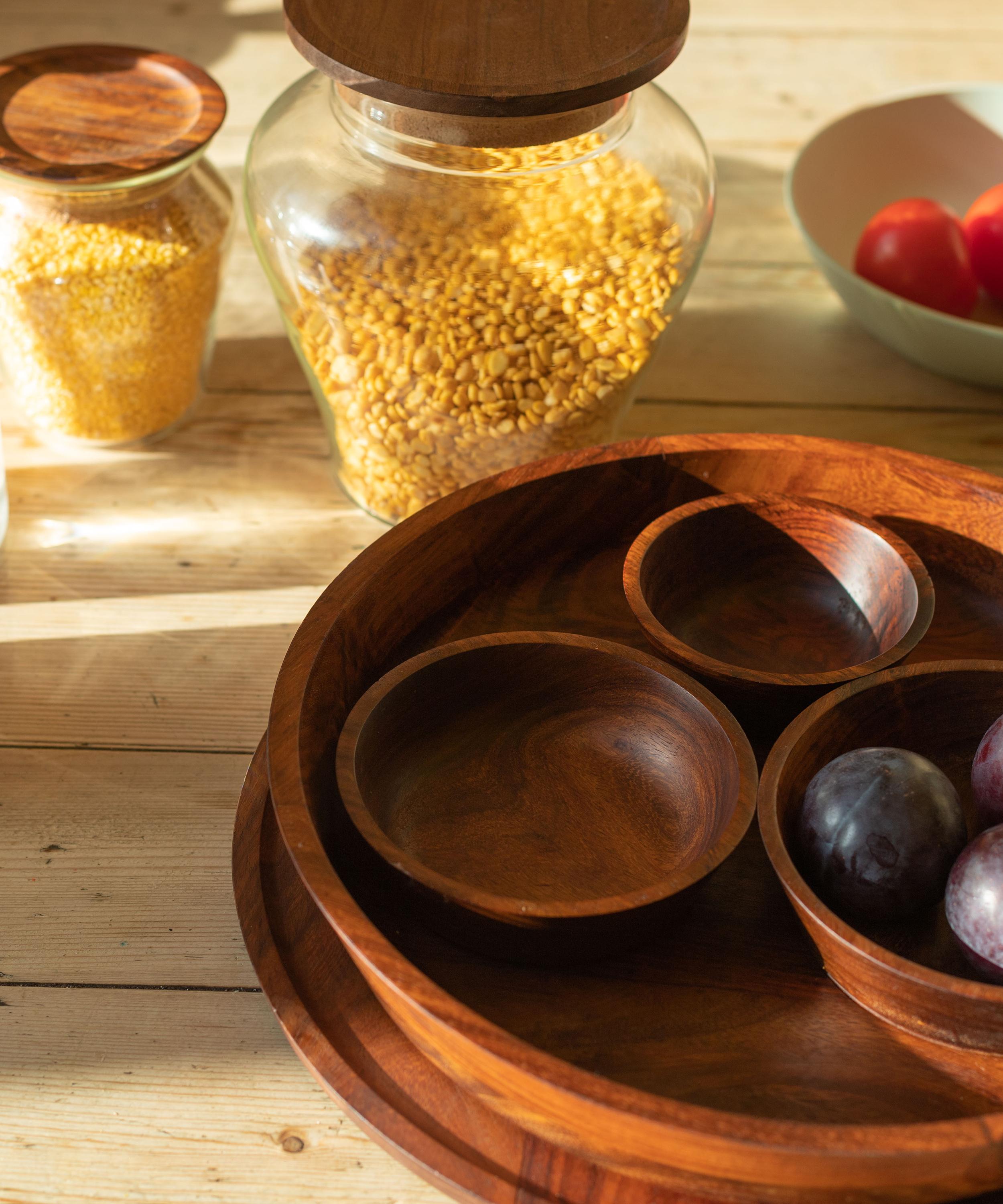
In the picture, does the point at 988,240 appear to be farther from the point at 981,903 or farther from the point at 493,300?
the point at 981,903

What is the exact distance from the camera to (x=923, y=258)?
0.84 m

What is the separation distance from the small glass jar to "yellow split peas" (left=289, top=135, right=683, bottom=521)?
0.11 m

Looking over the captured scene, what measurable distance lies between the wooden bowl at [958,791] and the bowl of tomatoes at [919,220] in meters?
0.37

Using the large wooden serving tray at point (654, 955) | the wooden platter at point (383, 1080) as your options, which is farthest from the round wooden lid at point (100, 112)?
the wooden platter at point (383, 1080)

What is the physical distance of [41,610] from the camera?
0.70 meters

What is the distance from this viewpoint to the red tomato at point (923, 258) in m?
0.84

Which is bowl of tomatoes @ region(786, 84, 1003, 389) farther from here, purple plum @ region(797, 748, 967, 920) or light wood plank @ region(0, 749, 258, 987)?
light wood plank @ region(0, 749, 258, 987)

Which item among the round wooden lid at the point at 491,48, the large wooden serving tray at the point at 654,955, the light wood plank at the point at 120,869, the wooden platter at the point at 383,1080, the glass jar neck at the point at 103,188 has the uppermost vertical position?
the round wooden lid at the point at 491,48

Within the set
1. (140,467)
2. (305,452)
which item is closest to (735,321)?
(305,452)

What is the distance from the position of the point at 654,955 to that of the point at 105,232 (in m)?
0.52

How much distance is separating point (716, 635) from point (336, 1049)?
0.27 metres

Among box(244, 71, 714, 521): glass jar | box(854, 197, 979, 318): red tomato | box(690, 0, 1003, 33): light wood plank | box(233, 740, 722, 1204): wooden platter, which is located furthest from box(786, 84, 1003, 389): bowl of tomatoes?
box(233, 740, 722, 1204): wooden platter

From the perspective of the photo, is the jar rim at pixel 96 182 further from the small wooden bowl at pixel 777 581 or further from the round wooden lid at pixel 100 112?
the small wooden bowl at pixel 777 581

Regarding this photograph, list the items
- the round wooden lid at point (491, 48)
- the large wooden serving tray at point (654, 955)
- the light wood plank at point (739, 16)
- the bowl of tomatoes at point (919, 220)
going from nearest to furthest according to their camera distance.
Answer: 1. the large wooden serving tray at point (654, 955)
2. the round wooden lid at point (491, 48)
3. the bowl of tomatoes at point (919, 220)
4. the light wood plank at point (739, 16)
